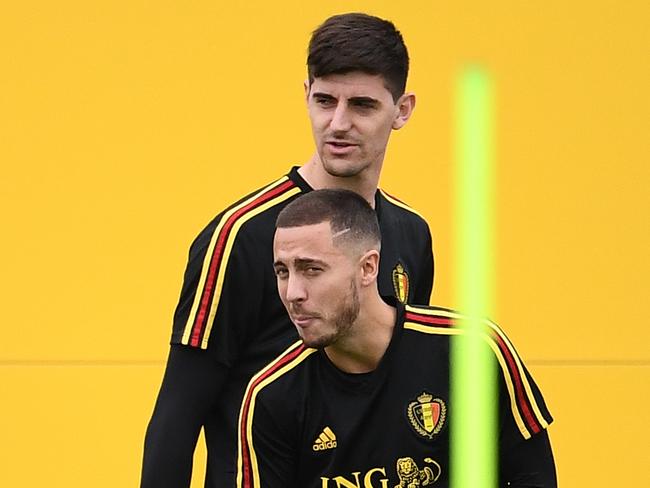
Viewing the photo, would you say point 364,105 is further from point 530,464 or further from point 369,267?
point 530,464

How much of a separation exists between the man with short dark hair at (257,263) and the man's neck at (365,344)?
7.0 inches

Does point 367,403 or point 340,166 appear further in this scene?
point 340,166

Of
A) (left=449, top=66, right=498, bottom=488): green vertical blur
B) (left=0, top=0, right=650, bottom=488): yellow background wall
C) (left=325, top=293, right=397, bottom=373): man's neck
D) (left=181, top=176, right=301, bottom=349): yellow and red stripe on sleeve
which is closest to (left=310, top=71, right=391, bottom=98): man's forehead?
(left=181, top=176, right=301, bottom=349): yellow and red stripe on sleeve

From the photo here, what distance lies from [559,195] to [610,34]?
1.41ft

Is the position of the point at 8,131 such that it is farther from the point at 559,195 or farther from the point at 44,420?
the point at 559,195

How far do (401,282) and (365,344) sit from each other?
0.31 meters

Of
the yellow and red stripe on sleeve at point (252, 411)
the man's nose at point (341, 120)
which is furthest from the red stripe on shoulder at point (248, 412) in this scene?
the man's nose at point (341, 120)

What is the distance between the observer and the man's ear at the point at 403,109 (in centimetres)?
330

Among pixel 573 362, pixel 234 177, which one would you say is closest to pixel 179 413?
pixel 234 177

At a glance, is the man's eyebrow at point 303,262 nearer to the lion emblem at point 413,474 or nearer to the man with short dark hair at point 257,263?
the man with short dark hair at point 257,263

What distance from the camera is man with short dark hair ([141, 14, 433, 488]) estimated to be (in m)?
3.19

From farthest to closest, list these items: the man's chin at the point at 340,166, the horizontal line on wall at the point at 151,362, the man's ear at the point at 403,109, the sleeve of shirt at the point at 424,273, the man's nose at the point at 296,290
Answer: the horizontal line on wall at the point at 151,362 → the sleeve of shirt at the point at 424,273 → the man's ear at the point at 403,109 → the man's chin at the point at 340,166 → the man's nose at the point at 296,290

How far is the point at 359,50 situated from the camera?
10.5 feet

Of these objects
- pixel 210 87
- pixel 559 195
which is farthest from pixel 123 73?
pixel 559 195
